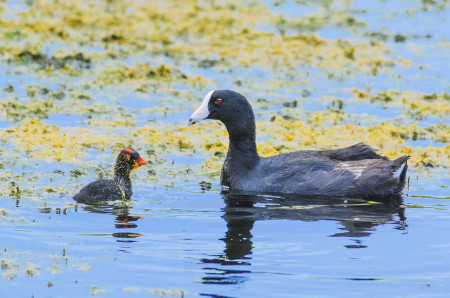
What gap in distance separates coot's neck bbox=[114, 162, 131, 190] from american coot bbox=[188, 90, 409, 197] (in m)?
1.11

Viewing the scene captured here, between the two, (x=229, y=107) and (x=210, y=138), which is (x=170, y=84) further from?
(x=229, y=107)

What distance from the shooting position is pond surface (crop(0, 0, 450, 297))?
7832mm

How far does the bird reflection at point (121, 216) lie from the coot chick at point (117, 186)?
0.29ft

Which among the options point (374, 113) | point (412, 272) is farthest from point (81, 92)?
point (412, 272)

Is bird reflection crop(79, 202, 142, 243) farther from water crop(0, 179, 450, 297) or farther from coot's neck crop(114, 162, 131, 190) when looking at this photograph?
coot's neck crop(114, 162, 131, 190)

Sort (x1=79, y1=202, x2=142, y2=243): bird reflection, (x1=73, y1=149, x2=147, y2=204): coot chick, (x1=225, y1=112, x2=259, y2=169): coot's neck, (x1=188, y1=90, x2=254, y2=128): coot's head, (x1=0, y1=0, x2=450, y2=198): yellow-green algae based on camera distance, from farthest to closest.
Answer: (x1=0, y1=0, x2=450, y2=198): yellow-green algae → (x1=188, y1=90, x2=254, y2=128): coot's head → (x1=225, y1=112, x2=259, y2=169): coot's neck → (x1=73, y1=149, x2=147, y2=204): coot chick → (x1=79, y1=202, x2=142, y2=243): bird reflection

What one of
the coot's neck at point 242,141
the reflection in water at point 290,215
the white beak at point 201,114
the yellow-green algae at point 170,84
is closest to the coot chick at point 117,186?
the yellow-green algae at point 170,84

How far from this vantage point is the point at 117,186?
10.1 meters

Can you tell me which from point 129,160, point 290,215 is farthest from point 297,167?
point 129,160

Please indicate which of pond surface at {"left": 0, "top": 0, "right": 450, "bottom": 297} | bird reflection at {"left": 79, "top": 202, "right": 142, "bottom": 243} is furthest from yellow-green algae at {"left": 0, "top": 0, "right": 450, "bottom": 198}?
bird reflection at {"left": 79, "top": 202, "right": 142, "bottom": 243}

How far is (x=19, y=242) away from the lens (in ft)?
27.6

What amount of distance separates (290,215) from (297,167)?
1125 millimetres

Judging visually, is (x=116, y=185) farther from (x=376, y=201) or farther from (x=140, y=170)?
(x=376, y=201)

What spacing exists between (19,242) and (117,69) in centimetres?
745
